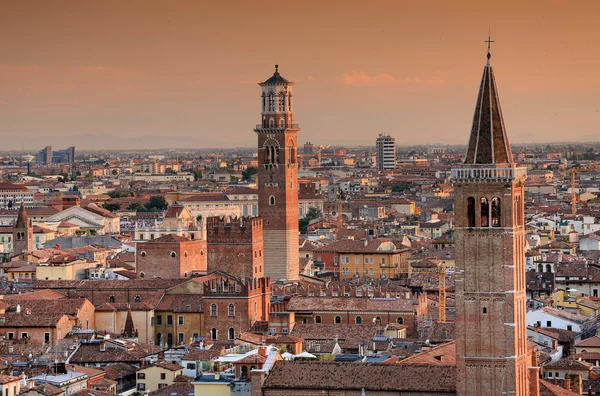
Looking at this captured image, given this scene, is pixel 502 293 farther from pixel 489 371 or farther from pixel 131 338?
pixel 131 338

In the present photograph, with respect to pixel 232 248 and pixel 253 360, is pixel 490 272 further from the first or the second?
pixel 232 248

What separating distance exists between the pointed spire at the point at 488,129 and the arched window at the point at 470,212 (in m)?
0.73

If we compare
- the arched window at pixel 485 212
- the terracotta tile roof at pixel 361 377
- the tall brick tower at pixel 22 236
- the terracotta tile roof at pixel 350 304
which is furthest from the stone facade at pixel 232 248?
the tall brick tower at pixel 22 236

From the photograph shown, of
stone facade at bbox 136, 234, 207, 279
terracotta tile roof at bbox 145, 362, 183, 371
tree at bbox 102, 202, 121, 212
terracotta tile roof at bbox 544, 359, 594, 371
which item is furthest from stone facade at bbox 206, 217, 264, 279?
tree at bbox 102, 202, 121, 212

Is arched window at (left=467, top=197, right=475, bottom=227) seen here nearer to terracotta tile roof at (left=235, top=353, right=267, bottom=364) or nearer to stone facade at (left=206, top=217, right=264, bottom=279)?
terracotta tile roof at (left=235, top=353, right=267, bottom=364)

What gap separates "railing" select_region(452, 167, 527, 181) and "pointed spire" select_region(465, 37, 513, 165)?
240 millimetres

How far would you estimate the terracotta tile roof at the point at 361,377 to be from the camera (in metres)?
31.9

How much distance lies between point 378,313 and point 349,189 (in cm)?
9822

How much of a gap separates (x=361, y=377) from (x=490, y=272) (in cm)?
305

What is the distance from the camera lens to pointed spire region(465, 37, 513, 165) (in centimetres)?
3297

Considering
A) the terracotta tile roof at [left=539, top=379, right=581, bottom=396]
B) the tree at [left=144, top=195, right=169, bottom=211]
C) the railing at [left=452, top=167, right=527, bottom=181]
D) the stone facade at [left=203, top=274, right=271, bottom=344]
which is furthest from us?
the tree at [left=144, top=195, right=169, bottom=211]

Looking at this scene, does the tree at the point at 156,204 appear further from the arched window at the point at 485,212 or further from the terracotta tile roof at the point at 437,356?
the arched window at the point at 485,212

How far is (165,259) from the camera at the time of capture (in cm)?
5631

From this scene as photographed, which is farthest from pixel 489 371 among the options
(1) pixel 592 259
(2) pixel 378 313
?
(1) pixel 592 259
